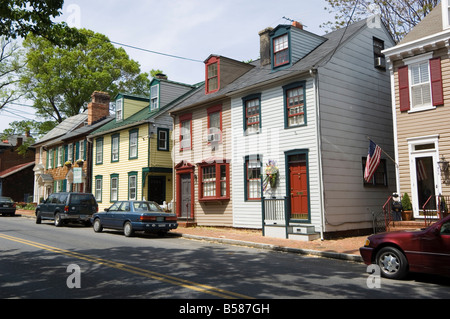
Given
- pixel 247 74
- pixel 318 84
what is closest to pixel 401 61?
pixel 318 84

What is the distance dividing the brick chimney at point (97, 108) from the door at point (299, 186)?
2286cm

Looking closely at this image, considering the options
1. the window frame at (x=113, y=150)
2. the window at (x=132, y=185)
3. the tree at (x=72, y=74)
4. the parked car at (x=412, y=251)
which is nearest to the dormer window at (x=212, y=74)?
the window at (x=132, y=185)

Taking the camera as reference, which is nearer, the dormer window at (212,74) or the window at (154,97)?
the dormer window at (212,74)

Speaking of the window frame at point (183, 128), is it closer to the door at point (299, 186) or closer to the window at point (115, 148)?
the door at point (299, 186)

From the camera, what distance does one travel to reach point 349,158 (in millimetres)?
16641

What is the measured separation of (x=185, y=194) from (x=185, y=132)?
11.6 feet

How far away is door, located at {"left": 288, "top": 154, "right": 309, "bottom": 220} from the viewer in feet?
51.6

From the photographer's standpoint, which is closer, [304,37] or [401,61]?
[401,61]

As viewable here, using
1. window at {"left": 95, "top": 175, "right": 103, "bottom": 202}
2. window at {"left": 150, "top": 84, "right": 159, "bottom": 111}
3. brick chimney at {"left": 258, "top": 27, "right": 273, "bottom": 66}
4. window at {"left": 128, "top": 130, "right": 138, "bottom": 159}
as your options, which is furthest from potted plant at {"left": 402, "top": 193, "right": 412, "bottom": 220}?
window at {"left": 95, "top": 175, "right": 103, "bottom": 202}

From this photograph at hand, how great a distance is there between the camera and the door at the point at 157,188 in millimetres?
25203

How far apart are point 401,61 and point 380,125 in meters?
4.09

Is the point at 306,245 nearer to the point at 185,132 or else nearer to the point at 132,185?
the point at 185,132

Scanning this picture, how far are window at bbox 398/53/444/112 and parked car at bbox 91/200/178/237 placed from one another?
1045cm
